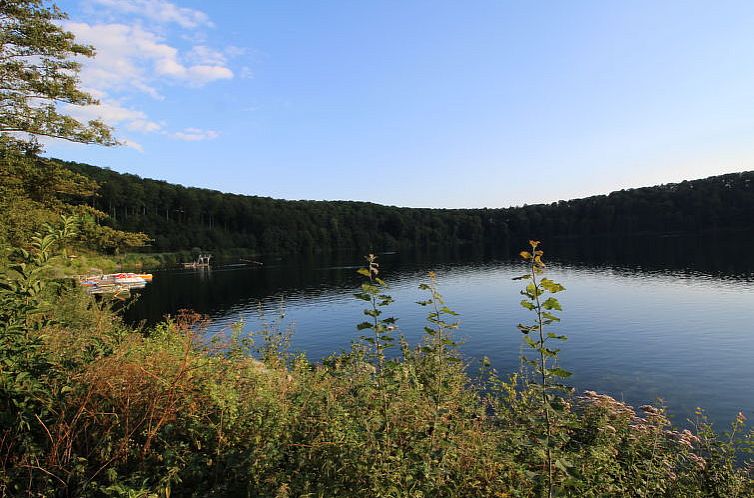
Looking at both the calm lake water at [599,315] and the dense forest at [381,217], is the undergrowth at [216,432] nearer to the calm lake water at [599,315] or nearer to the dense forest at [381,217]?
the calm lake water at [599,315]

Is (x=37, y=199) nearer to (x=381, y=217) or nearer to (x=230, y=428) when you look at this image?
(x=230, y=428)

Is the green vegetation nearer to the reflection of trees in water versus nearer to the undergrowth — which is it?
the undergrowth

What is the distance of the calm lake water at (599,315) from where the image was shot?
18797 mm

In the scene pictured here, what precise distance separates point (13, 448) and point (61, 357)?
92 centimetres

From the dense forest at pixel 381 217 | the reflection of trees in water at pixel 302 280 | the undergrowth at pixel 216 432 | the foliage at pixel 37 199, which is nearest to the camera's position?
the undergrowth at pixel 216 432

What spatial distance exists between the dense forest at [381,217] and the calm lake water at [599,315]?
7465 cm

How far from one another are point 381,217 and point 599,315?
148440mm

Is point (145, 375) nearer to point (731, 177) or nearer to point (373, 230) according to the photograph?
point (373, 230)

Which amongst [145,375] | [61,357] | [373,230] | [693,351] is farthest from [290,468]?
[373,230]

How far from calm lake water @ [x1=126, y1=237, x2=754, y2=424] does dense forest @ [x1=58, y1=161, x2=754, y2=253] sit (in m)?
74.7

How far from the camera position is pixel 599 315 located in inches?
1299

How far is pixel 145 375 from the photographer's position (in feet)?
13.4

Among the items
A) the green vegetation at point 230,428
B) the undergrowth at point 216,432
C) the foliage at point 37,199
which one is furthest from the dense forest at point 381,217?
the undergrowth at point 216,432

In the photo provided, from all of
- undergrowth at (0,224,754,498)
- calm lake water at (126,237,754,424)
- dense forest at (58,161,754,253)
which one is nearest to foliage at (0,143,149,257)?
calm lake water at (126,237,754,424)
